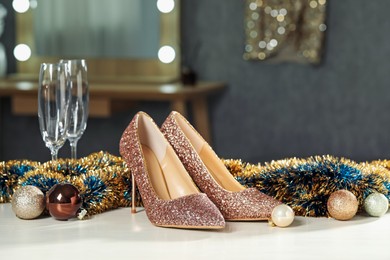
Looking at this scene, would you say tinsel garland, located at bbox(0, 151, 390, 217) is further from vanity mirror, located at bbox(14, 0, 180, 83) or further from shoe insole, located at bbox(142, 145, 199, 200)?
vanity mirror, located at bbox(14, 0, 180, 83)

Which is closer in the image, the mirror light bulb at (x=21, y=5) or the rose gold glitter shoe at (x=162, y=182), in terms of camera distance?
the rose gold glitter shoe at (x=162, y=182)

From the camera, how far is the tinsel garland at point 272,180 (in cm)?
131

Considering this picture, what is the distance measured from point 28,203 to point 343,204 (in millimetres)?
519

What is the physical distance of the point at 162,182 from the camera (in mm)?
1398

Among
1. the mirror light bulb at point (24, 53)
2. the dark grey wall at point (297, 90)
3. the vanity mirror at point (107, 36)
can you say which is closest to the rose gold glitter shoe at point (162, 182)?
the dark grey wall at point (297, 90)

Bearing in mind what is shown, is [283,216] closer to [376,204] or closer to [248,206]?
[248,206]

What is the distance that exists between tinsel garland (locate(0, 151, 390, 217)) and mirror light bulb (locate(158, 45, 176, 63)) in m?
3.07

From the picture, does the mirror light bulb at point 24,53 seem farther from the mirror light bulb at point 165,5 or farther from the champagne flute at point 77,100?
the champagne flute at point 77,100

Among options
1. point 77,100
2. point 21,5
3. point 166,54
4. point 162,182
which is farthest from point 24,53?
point 162,182

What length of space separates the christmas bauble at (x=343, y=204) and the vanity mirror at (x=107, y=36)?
318cm

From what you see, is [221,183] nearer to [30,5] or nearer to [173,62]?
[173,62]

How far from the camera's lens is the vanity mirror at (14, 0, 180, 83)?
14.7ft

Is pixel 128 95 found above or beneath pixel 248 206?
beneath

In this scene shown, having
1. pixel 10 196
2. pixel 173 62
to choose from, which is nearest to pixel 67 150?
pixel 173 62
